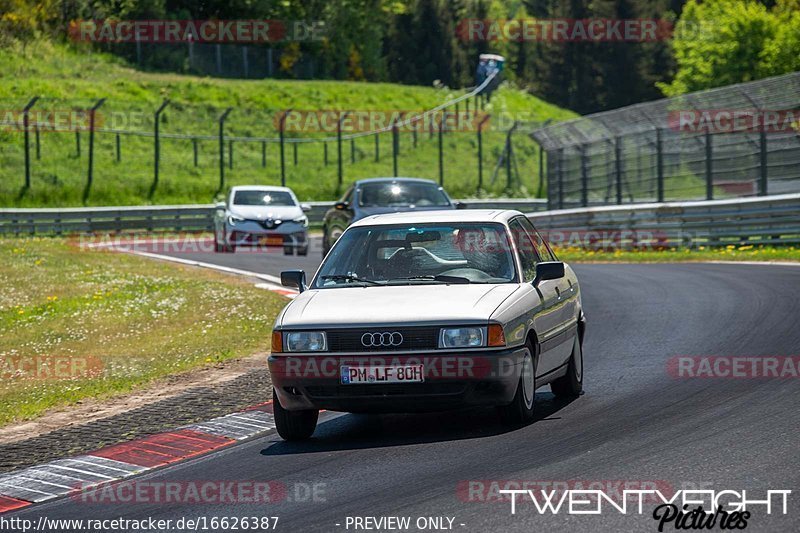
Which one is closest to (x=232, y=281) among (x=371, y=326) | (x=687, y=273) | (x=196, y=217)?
(x=687, y=273)

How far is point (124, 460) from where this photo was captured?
8695 mm

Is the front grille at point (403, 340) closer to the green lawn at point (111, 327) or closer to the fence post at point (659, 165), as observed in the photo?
the green lawn at point (111, 327)

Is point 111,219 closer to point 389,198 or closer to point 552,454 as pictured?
point 389,198

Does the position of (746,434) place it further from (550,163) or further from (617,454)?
(550,163)

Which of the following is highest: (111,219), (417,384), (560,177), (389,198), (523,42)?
(523,42)

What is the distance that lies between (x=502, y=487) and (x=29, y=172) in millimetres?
41063

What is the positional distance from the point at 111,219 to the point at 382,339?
3525cm

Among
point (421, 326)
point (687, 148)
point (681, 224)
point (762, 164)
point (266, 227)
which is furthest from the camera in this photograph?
point (687, 148)

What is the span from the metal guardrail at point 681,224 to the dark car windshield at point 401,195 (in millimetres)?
7490

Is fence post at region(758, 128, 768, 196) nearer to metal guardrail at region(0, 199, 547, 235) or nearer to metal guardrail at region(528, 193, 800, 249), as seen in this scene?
metal guardrail at region(528, 193, 800, 249)

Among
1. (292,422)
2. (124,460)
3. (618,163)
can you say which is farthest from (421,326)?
(618,163)

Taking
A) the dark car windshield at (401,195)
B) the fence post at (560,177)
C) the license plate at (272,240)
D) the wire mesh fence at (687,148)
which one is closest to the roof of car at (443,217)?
the dark car windshield at (401,195)

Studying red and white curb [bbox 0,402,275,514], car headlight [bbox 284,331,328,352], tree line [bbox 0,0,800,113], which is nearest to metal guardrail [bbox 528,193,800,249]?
red and white curb [bbox 0,402,275,514]

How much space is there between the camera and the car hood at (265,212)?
29438 millimetres
